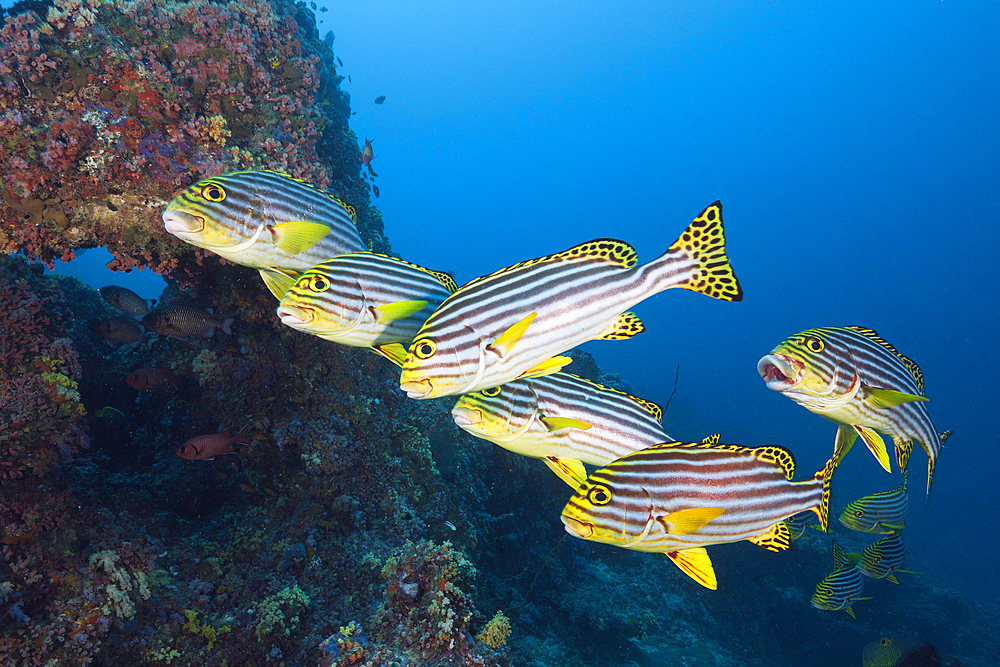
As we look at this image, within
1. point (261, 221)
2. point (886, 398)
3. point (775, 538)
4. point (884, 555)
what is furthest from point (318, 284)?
point (884, 555)

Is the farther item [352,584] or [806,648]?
[806,648]

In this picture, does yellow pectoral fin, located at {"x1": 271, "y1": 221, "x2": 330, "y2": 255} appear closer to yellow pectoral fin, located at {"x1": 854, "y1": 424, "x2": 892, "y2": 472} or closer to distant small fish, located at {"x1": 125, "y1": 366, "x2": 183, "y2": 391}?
distant small fish, located at {"x1": 125, "y1": 366, "x2": 183, "y2": 391}

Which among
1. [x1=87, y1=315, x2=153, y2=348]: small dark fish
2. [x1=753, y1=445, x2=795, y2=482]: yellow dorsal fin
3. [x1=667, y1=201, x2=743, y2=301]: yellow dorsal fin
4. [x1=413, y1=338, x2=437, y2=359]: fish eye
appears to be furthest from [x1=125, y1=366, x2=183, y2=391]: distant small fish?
[x1=753, y1=445, x2=795, y2=482]: yellow dorsal fin

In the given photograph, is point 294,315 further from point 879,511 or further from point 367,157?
point 879,511

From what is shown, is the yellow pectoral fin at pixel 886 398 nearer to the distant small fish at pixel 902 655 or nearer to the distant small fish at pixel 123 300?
the distant small fish at pixel 902 655

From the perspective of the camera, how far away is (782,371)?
276 cm

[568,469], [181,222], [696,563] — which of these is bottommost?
[696,563]

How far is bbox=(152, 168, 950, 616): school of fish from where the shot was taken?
2414 mm

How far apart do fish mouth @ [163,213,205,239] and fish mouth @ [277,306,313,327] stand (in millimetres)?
717

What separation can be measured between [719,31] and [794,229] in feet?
267

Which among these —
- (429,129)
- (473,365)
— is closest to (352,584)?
(473,365)

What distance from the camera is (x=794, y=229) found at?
10944 centimetres

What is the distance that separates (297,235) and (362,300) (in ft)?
2.41

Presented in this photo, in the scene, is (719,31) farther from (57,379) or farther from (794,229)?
(57,379)
